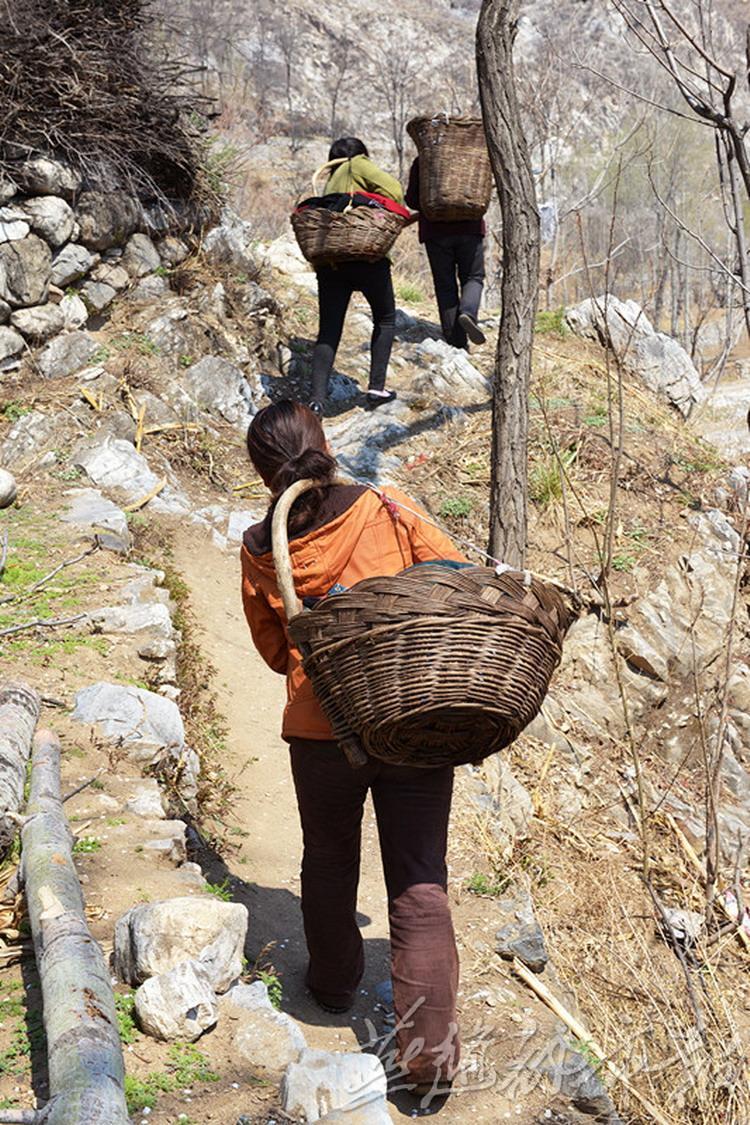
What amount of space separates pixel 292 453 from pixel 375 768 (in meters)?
0.87

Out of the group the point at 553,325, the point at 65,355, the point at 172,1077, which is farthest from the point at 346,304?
the point at 172,1077

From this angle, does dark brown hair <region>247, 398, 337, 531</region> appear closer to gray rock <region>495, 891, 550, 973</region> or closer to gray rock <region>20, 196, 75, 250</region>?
gray rock <region>495, 891, 550, 973</region>

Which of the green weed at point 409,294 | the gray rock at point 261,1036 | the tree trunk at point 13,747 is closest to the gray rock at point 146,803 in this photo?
the tree trunk at point 13,747

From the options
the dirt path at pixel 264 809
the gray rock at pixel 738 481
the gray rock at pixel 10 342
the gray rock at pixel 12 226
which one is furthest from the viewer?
the gray rock at pixel 738 481

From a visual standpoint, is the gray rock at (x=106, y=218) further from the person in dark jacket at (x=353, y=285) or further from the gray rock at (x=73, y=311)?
the person in dark jacket at (x=353, y=285)

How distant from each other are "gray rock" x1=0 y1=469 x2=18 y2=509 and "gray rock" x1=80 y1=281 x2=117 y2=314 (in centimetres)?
260

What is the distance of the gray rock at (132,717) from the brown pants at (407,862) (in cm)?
135

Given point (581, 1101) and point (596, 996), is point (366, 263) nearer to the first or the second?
point (596, 996)

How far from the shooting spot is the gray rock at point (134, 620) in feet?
17.5

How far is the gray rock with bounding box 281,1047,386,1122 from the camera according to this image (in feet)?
7.88

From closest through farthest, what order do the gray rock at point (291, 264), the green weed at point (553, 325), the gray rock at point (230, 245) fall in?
the gray rock at point (230, 245), the green weed at point (553, 325), the gray rock at point (291, 264)

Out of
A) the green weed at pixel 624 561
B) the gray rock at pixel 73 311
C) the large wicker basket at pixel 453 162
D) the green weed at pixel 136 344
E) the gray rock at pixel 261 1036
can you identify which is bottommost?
the green weed at pixel 624 561

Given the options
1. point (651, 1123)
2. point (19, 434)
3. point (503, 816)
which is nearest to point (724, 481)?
point (503, 816)

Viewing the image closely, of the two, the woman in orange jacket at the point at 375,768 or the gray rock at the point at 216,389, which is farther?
the gray rock at the point at 216,389
